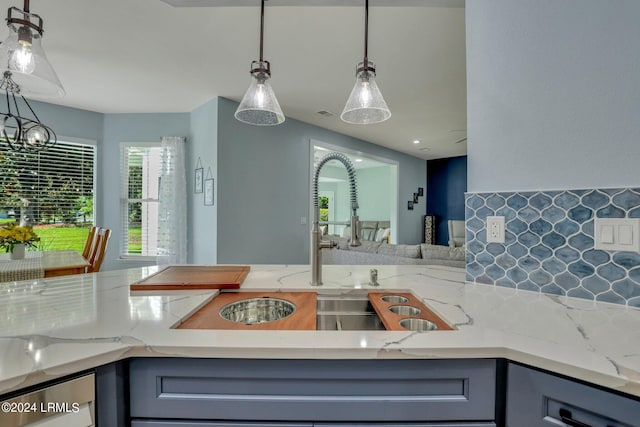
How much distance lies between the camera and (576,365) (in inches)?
23.4

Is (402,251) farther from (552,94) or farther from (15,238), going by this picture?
(15,238)

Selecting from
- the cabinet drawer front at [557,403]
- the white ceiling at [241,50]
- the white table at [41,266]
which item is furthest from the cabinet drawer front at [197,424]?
the white table at [41,266]

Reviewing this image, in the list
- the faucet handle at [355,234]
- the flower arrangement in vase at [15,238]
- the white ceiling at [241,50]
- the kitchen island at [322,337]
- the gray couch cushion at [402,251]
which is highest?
the white ceiling at [241,50]

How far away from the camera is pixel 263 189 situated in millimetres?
3814

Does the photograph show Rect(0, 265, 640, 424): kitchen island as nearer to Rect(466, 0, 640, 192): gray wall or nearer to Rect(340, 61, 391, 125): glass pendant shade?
Rect(466, 0, 640, 192): gray wall

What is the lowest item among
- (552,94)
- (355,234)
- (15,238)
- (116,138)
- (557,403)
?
(557,403)

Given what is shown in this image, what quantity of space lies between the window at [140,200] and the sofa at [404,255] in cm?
265

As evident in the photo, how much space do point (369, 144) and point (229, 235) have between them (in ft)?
10.9

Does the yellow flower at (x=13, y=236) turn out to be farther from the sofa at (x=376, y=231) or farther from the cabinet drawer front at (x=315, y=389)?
the sofa at (x=376, y=231)

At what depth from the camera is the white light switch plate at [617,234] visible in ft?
3.01

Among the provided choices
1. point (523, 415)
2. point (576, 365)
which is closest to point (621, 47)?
point (576, 365)

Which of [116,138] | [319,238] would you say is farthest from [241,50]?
[116,138]

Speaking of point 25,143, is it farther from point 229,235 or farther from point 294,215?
point 294,215

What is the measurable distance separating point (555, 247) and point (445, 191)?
6604mm
